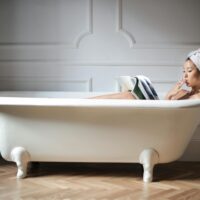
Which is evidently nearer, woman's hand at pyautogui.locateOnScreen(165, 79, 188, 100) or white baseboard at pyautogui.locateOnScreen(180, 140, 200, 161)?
woman's hand at pyautogui.locateOnScreen(165, 79, 188, 100)

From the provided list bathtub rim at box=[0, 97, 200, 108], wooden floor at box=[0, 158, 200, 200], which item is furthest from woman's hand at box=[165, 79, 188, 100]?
wooden floor at box=[0, 158, 200, 200]

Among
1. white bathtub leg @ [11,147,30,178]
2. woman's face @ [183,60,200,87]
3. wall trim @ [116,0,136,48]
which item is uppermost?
wall trim @ [116,0,136,48]

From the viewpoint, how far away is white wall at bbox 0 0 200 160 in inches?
111

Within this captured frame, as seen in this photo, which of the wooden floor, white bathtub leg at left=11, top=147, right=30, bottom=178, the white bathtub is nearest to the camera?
the wooden floor

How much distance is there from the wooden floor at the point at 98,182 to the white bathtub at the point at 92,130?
110mm

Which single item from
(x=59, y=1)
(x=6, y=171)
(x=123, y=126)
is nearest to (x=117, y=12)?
(x=59, y=1)

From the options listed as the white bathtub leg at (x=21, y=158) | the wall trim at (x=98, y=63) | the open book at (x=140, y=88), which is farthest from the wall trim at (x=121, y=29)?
the white bathtub leg at (x=21, y=158)

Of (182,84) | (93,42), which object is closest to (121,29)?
(93,42)

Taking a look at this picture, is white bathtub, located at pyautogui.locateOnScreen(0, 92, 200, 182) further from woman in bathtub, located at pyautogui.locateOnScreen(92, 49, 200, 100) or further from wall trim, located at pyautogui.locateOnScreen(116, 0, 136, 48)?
wall trim, located at pyautogui.locateOnScreen(116, 0, 136, 48)

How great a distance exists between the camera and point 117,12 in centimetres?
286

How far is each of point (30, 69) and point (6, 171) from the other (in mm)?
850

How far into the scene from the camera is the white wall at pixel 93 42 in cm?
283

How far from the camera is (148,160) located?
6.89 ft

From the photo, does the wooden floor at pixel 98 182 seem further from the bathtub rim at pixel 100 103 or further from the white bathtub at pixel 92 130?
the bathtub rim at pixel 100 103
